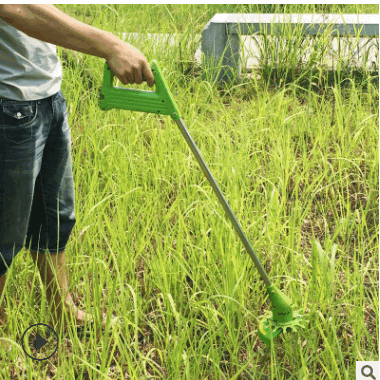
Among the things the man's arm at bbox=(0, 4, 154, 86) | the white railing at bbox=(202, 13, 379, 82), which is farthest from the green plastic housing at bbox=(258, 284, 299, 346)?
the white railing at bbox=(202, 13, 379, 82)

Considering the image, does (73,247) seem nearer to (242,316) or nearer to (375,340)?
(242,316)

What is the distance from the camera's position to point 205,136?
2.54 metres

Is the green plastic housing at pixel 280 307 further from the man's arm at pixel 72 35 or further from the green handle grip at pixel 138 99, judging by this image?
the man's arm at pixel 72 35

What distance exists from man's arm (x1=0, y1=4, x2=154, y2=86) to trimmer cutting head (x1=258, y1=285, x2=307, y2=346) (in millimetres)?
735

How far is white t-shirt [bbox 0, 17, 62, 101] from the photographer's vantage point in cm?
127

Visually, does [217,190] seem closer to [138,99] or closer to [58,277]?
[138,99]

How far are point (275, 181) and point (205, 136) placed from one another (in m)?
0.53

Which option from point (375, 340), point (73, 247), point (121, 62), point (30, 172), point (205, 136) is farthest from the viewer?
point (205, 136)

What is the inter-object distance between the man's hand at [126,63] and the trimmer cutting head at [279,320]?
2.41ft

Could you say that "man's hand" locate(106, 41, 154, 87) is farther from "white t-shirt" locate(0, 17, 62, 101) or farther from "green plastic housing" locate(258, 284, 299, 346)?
"green plastic housing" locate(258, 284, 299, 346)

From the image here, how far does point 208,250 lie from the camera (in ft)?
5.74

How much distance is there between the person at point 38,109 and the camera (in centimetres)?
121

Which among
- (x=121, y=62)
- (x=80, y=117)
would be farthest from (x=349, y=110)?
(x=121, y=62)

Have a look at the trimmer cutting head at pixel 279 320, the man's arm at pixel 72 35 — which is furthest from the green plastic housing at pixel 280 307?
A: the man's arm at pixel 72 35
